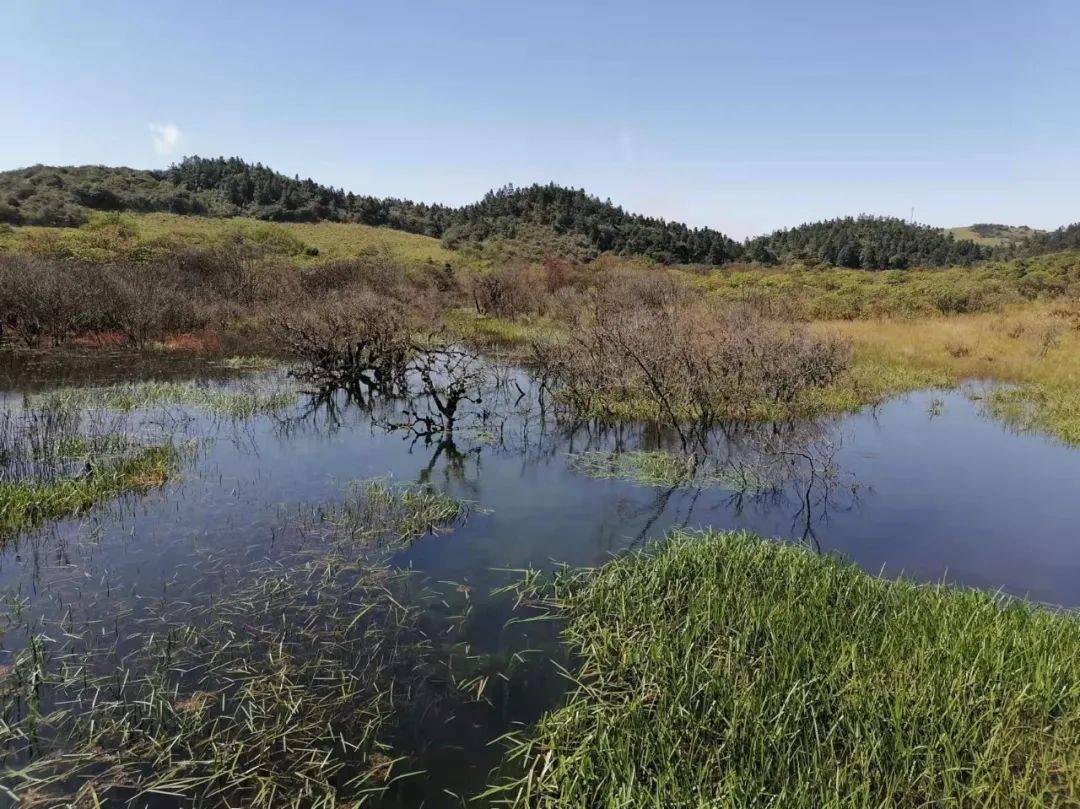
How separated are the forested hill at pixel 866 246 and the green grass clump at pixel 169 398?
75571 mm

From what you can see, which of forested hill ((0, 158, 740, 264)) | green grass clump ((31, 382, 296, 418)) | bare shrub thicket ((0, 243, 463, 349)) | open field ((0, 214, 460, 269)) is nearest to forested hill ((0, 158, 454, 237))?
forested hill ((0, 158, 740, 264))

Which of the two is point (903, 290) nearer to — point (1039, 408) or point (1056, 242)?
point (1039, 408)

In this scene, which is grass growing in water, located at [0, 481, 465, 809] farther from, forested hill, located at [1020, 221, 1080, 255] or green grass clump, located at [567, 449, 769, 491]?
forested hill, located at [1020, 221, 1080, 255]

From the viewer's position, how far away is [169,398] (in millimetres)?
16922

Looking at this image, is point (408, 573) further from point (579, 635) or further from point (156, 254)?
point (156, 254)

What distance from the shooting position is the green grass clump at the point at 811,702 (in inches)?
179

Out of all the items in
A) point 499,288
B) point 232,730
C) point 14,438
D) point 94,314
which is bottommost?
point 232,730

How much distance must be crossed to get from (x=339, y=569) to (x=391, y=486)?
3315mm

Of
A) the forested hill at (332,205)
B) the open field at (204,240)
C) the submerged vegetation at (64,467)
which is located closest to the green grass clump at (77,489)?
the submerged vegetation at (64,467)

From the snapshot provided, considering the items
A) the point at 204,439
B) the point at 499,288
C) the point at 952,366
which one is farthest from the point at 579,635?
the point at 499,288

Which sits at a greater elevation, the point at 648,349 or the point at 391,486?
the point at 648,349

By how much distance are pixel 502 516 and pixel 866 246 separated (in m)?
92.7

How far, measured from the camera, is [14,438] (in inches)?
467

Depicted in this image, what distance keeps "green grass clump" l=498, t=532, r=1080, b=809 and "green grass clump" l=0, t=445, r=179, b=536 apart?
26.2ft
